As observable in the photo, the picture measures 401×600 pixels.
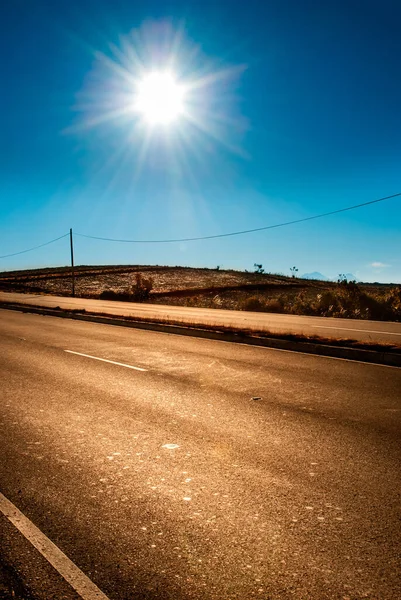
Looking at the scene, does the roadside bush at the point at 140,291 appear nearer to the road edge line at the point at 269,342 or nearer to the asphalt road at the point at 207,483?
the road edge line at the point at 269,342

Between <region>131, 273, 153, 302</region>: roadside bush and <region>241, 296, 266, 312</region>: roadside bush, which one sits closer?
<region>241, 296, 266, 312</region>: roadside bush

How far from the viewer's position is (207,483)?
12.2 feet

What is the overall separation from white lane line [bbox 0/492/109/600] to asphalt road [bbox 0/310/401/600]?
0.04 metres

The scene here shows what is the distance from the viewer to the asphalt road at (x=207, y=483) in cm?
256

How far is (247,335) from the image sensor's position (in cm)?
1238

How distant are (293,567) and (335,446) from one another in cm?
213

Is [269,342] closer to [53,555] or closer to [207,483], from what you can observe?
[207,483]

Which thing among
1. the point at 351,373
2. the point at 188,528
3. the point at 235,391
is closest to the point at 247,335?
the point at 351,373

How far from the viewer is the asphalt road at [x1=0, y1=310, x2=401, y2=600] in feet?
8.39

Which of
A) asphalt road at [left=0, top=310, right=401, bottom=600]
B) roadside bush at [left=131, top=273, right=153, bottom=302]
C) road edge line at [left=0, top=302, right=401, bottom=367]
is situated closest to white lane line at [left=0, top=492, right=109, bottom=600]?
asphalt road at [left=0, top=310, right=401, bottom=600]

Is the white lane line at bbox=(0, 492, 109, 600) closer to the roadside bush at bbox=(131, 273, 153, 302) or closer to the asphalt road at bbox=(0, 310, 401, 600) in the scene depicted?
the asphalt road at bbox=(0, 310, 401, 600)

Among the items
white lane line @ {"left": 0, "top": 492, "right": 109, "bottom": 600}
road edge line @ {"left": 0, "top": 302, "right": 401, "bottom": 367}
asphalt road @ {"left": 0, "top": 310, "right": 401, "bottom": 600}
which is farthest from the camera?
road edge line @ {"left": 0, "top": 302, "right": 401, "bottom": 367}

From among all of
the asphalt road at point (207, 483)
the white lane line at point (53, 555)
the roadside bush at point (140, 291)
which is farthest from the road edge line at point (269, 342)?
the roadside bush at point (140, 291)

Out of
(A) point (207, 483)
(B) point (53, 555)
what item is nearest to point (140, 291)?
(A) point (207, 483)
